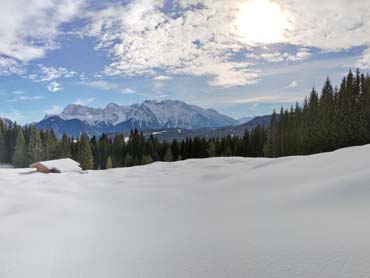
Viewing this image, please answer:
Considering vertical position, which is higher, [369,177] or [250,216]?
[369,177]

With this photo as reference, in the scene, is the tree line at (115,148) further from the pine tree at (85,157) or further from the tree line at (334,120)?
the tree line at (334,120)

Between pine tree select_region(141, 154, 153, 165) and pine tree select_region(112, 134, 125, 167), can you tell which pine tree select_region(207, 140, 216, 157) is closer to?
pine tree select_region(141, 154, 153, 165)

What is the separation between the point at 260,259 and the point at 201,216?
4.01m

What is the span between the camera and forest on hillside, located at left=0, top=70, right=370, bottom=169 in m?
47.7

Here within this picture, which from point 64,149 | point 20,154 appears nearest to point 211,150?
point 64,149

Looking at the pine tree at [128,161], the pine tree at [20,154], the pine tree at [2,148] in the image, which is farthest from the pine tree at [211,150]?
the pine tree at [2,148]

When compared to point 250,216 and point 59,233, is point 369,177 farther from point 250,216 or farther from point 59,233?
point 59,233

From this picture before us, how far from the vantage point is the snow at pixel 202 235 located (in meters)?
4.65

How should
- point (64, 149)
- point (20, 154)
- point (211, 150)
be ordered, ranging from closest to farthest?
point (20, 154) < point (211, 150) < point (64, 149)

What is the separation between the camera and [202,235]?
21.9ft

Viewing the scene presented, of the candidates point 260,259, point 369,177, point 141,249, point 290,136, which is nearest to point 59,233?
point 141,249

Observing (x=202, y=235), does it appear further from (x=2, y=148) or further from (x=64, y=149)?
(x=2, y=148)

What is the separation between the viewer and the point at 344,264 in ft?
13.5

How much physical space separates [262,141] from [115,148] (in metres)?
37.1
